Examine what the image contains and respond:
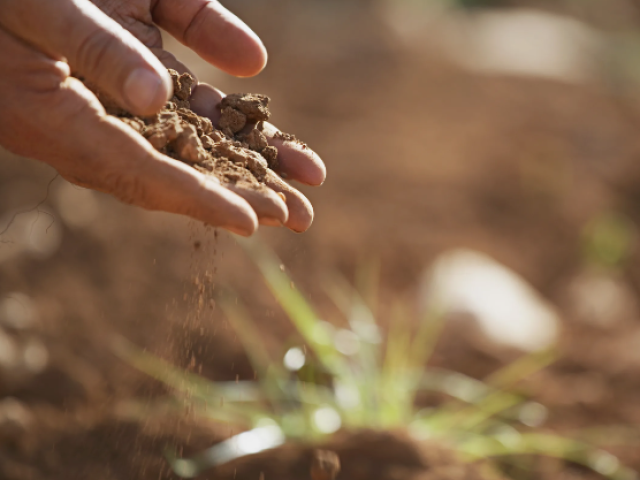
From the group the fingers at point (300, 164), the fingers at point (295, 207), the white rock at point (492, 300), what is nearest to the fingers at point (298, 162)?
the fingers at point (300, 164)

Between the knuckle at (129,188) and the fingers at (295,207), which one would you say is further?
the fingers at (295,207)

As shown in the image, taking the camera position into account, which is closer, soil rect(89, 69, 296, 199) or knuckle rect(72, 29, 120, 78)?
knuckle rect(72, 29, 120, 78)

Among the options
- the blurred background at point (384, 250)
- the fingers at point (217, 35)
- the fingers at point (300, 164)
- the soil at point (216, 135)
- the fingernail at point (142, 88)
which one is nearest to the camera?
the fingernail at point (142, 88)

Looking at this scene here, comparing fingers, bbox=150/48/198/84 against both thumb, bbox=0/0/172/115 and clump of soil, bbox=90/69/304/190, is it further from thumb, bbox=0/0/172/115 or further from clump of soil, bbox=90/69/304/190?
thumb, bbox=0/0/172/115

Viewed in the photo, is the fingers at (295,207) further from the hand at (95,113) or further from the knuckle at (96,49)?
the knuckle at (96,49)

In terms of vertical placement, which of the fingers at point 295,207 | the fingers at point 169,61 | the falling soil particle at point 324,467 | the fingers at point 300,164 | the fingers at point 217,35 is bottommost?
the falling soil particle at point 324,467

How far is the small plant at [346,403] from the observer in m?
1.70

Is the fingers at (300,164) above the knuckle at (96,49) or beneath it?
above

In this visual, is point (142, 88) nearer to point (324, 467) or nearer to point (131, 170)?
point (131, 170)

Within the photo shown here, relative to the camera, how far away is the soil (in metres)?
1.28

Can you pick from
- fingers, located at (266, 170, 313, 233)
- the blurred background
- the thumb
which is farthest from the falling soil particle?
the thumb

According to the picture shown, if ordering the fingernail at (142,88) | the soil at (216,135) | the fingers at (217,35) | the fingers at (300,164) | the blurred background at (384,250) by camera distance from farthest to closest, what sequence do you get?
the blurred background at (384,250)
the fingers at (217,35)
the fingers at (300,164)
the soil at (216,135)
the fingernail at (142,88)

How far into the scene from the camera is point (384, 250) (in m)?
3.23

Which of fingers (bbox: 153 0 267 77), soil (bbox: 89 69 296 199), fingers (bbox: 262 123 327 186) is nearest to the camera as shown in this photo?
soil (bbox: 89 69 296 199)
